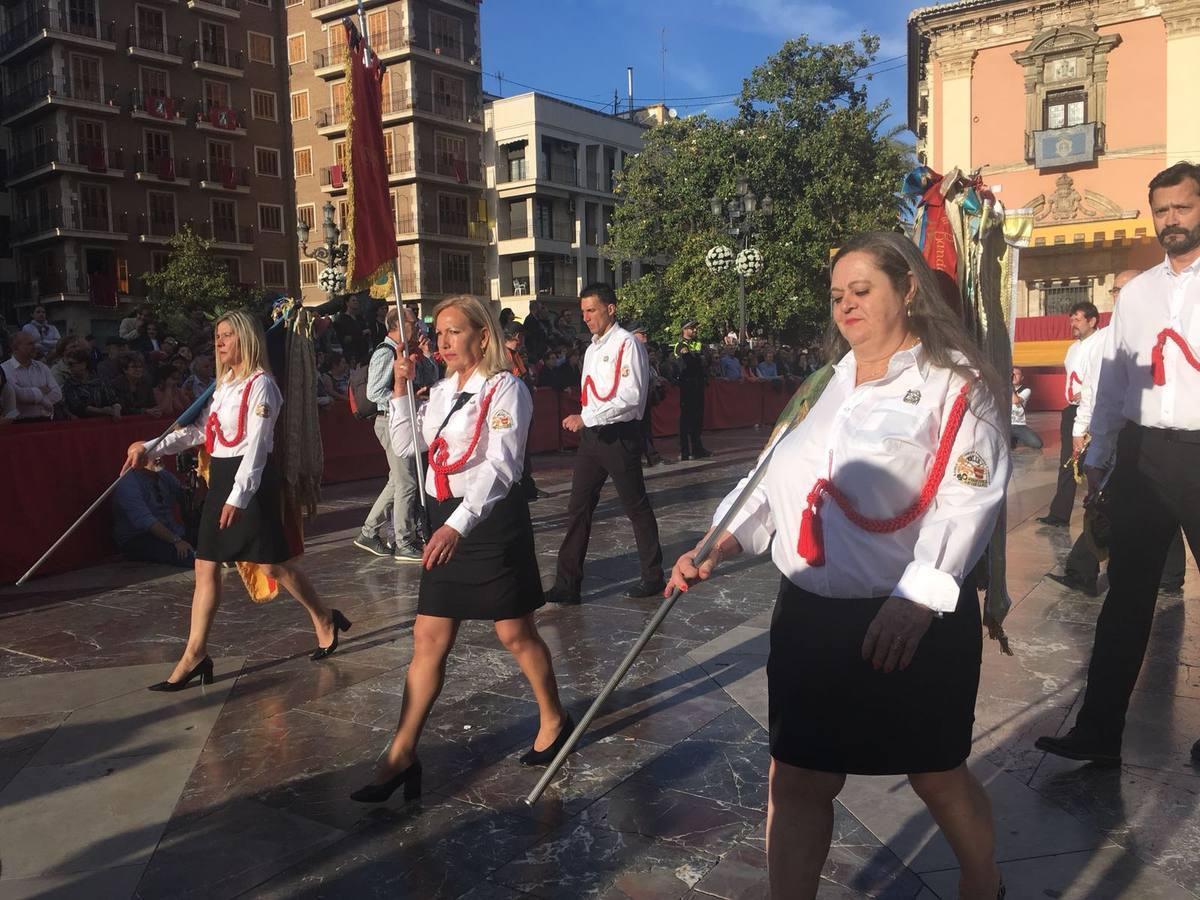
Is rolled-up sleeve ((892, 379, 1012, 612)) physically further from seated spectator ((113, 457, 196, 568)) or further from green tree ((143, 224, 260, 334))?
green tree ((143, 224, 260, 334))

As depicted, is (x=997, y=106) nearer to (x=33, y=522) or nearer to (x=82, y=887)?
(x=33, y=522)

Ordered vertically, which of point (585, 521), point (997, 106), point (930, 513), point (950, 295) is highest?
point (997, 106)

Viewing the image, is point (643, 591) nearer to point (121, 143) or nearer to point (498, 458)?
point (498, 458)

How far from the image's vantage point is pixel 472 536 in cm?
357

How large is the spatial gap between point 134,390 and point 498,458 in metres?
7.88

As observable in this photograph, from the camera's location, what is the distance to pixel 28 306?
39.8 m

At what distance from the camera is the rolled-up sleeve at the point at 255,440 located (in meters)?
4.55

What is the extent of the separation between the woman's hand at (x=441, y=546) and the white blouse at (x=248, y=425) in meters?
1.52

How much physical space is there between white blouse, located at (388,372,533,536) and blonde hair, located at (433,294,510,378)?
43 millimetres

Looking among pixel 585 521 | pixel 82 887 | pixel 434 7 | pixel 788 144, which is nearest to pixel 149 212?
pixel 434 7

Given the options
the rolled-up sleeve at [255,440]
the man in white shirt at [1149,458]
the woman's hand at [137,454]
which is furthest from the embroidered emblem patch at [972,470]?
the woman's hand at [137,454]

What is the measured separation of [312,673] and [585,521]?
1991mm

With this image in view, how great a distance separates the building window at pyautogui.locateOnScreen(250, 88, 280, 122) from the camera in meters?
44.5

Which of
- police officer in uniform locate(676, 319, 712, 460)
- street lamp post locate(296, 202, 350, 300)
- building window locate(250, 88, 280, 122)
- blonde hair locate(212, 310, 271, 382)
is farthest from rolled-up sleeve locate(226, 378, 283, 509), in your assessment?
building window locate(250, 88, 280, 122)
